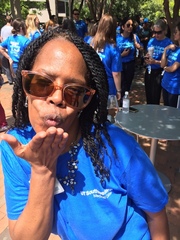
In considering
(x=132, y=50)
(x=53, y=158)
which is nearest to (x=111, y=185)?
(x=53, y=158)

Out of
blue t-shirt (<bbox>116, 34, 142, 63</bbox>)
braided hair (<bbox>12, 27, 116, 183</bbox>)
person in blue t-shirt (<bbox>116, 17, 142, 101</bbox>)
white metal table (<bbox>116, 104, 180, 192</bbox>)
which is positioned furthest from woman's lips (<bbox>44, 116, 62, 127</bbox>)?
blue t-shirt (<bbox>116, 34, 142, 63</bbox>)

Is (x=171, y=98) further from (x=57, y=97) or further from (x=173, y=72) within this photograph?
(x=57, y=97)

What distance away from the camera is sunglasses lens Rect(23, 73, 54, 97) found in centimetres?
89

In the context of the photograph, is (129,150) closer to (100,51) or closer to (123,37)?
(100,51)

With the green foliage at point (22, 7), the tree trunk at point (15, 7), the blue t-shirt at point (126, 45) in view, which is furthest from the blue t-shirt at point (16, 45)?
the green foliage at point (22, 7)

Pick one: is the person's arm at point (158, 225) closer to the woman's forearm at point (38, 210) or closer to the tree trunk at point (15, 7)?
the woman's forearm at point (38, 210)

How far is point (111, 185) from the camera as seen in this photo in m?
0.97

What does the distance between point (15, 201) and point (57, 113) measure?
0.43m

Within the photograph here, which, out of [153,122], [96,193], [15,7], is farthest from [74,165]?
[15,7]

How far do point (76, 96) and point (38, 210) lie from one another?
441mm

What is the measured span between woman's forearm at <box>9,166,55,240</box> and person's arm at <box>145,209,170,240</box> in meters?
0.43

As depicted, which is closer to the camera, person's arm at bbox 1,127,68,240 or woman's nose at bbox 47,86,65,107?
person's arm at bbox 1,127,68,240

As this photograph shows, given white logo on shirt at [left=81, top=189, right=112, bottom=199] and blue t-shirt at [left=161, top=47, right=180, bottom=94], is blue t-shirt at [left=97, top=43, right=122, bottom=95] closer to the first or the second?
blue t-shirt at [left=161, top=47, right=180, bottom=94]

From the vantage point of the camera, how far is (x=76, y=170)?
0.97 meters
